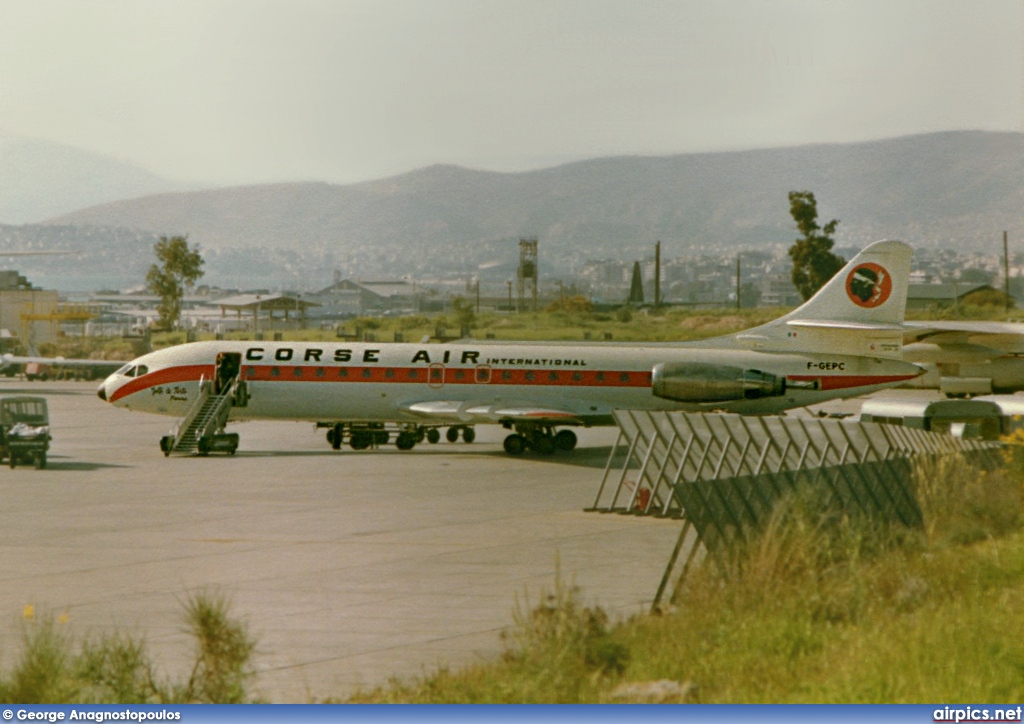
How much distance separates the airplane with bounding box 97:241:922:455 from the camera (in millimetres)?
37562

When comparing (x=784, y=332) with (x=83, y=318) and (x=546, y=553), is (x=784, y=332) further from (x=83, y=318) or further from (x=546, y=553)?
(x=83, y=318)

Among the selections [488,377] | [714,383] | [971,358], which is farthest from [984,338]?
[488,377]

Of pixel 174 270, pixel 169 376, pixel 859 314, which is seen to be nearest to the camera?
pixel 859 314

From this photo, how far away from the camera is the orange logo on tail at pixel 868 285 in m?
38.0

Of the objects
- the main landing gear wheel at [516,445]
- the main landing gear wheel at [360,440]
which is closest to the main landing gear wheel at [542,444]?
the main landing gear wheel at [516,445]

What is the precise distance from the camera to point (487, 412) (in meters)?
37.1

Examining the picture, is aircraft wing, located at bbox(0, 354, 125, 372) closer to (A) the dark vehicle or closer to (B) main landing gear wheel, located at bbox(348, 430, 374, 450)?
(B) main landing gear wheel, located at bbox(348, 430, 374, 450)

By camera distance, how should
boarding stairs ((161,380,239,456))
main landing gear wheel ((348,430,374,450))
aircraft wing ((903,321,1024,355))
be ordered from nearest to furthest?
boarding stairs ((161,380,239,456))
main landing gear wheel ((348,430,374,450))
aircraft wing ((903,321,1024,355))

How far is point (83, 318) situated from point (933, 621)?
97250 millimetres

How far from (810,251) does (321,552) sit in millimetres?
108166

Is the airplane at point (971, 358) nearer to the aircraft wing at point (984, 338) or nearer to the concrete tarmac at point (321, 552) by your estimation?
the aircraft wing at point (984, 338)

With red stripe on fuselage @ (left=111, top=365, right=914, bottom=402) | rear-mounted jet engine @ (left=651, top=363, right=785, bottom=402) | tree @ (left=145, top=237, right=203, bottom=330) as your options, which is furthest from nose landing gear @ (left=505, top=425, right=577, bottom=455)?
tree @ (left=145, top=237, right=203, bottom=330)

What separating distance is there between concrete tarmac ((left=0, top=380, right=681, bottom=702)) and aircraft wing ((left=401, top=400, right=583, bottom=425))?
1589 mm

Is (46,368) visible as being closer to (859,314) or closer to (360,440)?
(360,440)
